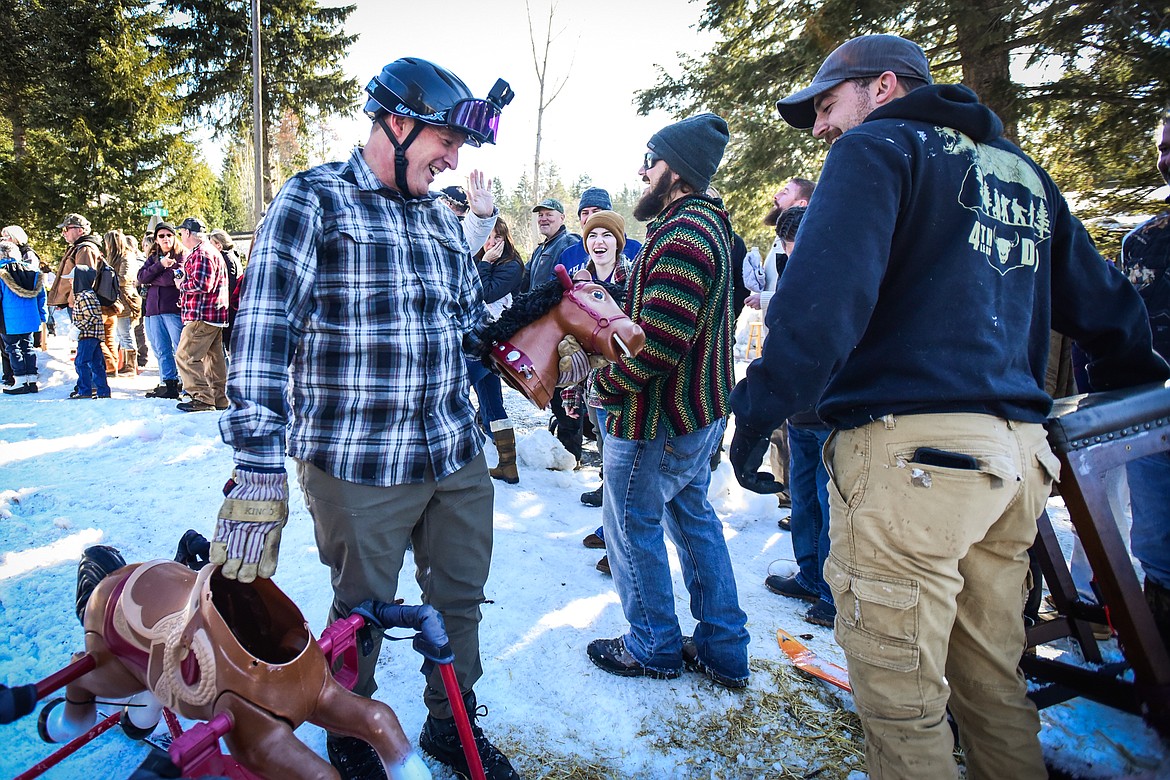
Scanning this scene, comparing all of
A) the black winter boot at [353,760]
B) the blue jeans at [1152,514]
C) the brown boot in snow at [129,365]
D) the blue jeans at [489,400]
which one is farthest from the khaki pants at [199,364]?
the blue jeans at [1152,514]

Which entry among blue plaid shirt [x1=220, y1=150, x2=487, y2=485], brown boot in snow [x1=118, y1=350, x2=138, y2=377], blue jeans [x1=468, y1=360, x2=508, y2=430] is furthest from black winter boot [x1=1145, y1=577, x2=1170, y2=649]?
brown boot in snow [x1=118, y1=350, x2=138, y2=377]

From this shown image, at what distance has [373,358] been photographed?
195 cm

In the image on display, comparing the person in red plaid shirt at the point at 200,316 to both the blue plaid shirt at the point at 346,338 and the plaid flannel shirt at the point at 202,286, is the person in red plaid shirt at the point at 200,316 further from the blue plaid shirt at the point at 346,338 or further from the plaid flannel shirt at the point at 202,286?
the blue plaid shirt at the point at 346,338

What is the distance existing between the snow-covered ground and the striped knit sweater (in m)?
1.19

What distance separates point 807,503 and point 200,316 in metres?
6.99

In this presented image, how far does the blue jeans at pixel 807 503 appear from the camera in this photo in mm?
3613

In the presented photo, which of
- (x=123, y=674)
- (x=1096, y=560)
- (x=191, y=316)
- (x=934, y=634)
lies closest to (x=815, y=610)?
(x=1096, y=560)

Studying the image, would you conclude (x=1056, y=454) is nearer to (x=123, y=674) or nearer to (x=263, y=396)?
(x=263, y=396)

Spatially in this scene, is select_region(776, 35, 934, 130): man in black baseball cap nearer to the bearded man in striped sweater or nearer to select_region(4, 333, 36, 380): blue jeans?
the bearded man in striped sweater

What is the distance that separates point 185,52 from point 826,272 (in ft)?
78.5

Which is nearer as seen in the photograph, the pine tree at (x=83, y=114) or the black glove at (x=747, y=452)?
the black glove at (x=747, y=452)

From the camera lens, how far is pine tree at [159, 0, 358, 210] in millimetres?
19031

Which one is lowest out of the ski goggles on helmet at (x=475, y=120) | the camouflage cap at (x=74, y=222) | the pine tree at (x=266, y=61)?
the ski goggles on helmet at (x=475, y=120)

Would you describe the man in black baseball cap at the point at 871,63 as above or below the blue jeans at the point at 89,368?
above
